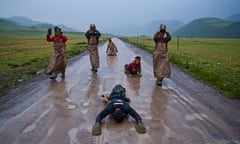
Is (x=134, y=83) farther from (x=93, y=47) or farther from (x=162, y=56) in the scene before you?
(x=93, y=47)

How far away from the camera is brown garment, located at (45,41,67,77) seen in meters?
10.5

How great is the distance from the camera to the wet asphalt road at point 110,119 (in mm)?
4973

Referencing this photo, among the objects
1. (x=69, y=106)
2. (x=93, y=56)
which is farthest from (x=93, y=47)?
(x=69, y=106)

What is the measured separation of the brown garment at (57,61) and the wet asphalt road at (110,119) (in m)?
0.63

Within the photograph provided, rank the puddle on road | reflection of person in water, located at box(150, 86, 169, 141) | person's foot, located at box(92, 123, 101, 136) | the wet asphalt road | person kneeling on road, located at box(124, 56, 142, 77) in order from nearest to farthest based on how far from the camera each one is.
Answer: the wet asphalt road
person's foot, located at box(92, 123, 101, 136)
reflection of person in water, located at box(150, 86, 169, 141)
the puddle on road
person kneeling on road, located at box(124, 56, 142, 77)

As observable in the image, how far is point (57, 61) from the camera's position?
10680 mm

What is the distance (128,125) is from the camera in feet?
18.3

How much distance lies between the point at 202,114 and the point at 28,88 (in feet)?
20.1

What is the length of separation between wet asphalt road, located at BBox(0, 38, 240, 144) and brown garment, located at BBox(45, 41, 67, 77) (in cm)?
63

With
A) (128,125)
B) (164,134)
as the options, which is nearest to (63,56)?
(128,125)

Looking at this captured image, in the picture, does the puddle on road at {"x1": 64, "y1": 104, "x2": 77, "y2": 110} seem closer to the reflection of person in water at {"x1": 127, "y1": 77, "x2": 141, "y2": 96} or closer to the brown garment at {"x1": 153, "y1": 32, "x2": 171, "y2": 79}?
the reflection of person in water at {"x1": 127, "y1": 77, "x2": 141, "y2": 96}

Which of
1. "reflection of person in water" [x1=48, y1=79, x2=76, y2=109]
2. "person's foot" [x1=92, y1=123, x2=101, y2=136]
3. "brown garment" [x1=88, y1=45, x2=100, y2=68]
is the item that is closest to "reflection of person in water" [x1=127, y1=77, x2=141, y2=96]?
"reflection of person in water" [x1=48, y1=79, x2=76, y2=109]

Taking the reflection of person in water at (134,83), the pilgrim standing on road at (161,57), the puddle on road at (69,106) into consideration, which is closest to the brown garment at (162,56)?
the pilgrim standing on road at (161,57)

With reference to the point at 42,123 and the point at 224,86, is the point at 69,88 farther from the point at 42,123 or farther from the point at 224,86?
the point at 224,86
